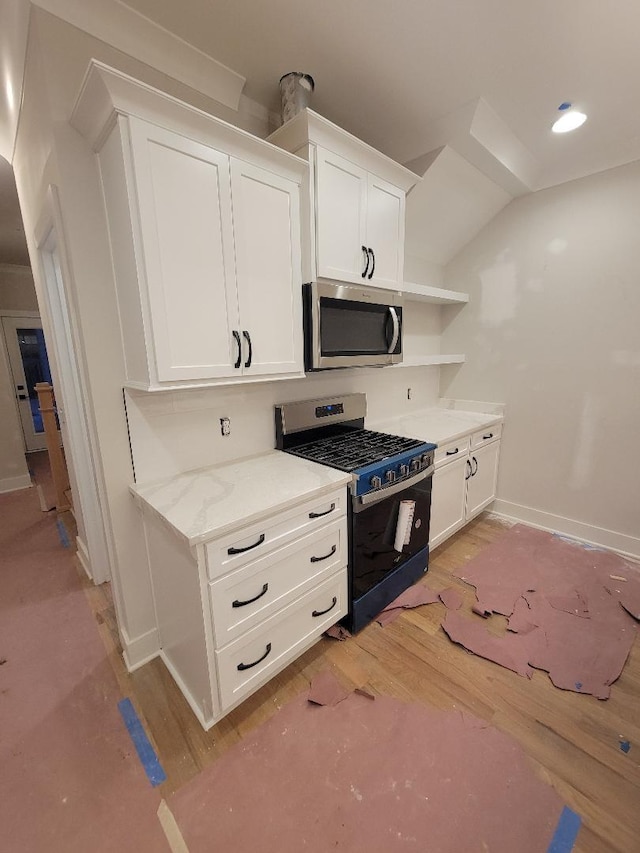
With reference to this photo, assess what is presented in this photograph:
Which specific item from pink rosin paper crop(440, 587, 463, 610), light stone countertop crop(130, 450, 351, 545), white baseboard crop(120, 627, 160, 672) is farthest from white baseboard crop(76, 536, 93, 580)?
pink rosin paper crop(440, 587, 463, 610)

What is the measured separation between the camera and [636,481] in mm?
2518

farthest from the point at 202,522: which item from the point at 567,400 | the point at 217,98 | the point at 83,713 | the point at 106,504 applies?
the point at 567,400

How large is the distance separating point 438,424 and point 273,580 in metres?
1.89

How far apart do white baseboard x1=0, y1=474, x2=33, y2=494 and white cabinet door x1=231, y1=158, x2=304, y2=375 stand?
4045mm

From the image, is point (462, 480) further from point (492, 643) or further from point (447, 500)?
point (492, 643)

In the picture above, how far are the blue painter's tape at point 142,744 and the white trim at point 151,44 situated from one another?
2.71 metres

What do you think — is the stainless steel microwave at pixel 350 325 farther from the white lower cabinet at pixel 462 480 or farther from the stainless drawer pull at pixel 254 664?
the stainless drawer pull at pixel 254 664

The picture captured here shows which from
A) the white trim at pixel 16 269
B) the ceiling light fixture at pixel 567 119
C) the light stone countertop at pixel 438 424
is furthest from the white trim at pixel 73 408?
the white trim at pixel 16 269

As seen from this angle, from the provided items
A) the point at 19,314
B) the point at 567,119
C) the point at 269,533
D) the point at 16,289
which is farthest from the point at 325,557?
the point at 16,289

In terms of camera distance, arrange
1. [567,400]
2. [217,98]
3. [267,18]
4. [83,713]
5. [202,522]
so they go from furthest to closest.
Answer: [567,400] → [217,98] → [83,713] → [267,18] → [202,522]

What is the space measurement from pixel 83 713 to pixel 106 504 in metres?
0.89

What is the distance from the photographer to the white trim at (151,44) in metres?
1.31

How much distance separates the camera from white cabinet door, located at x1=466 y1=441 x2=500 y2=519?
2803mm

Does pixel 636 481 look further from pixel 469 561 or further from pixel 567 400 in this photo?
pixel 469 561
